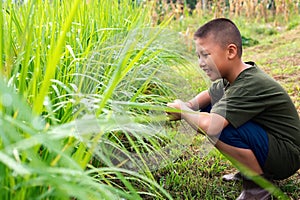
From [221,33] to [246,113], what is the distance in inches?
14.8

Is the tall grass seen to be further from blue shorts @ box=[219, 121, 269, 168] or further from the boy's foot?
the boy's foot

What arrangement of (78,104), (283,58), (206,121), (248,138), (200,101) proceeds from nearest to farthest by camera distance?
1. (78,104)
2. (206,121)
3. (248,138)
4. (200,101)
5. (283,58)

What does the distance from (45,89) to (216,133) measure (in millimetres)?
1227

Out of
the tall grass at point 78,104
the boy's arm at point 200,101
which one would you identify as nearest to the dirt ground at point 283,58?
the boy's arm at point 200,101

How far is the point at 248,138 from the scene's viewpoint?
2143 millimetres

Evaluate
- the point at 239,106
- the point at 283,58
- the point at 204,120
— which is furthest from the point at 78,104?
the point at 283,58

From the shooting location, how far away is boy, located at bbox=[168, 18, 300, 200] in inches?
83.3

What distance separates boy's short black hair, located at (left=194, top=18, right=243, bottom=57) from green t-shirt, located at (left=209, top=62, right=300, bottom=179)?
15cm

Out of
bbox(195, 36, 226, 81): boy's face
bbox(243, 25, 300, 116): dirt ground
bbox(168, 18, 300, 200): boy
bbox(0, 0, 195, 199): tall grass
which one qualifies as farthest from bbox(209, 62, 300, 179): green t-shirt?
bbox(243, 25, 300, 116): dirt ground

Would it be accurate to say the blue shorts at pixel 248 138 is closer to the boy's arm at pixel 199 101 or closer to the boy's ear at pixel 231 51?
the boy's arm at pixel 199 101

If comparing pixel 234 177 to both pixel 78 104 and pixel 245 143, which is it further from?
pixel 78 104

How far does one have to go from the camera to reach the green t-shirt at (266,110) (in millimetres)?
2113

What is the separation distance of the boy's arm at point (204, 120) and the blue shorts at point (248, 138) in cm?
5

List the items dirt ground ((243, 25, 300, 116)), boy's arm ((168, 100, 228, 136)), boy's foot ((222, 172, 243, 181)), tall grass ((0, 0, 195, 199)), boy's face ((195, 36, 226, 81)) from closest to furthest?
tall grass ((0, 0, 195, 199)) → boy's arm ((168, 100, 228, 136)) → boy's face ((195, 36, 226, 81)) → boy's foot ((222, 172, 243, 181)) → dirt ground ((243, 25, 300, 116))
